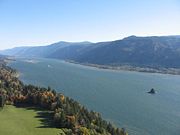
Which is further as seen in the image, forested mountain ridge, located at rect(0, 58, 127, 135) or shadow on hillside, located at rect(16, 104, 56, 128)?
shadow on hillside, located at rect(16, 104, 56, 128)

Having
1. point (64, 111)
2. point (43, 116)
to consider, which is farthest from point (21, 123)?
A: point (64, 111)

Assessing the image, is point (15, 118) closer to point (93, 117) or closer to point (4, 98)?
point (4, 98)

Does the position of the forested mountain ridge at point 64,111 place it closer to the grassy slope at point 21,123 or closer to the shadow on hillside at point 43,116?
the shadow on hillside at point 43,116

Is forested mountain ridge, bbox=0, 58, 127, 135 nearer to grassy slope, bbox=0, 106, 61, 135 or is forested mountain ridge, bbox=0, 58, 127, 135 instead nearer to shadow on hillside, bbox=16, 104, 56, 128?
shadow on hillside, bbox=16, 104, 56, 128

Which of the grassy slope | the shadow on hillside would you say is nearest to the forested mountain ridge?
the shadow on hillside

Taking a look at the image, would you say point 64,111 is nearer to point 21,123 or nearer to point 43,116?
point 43,116

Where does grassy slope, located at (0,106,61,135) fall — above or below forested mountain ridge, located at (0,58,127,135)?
below
